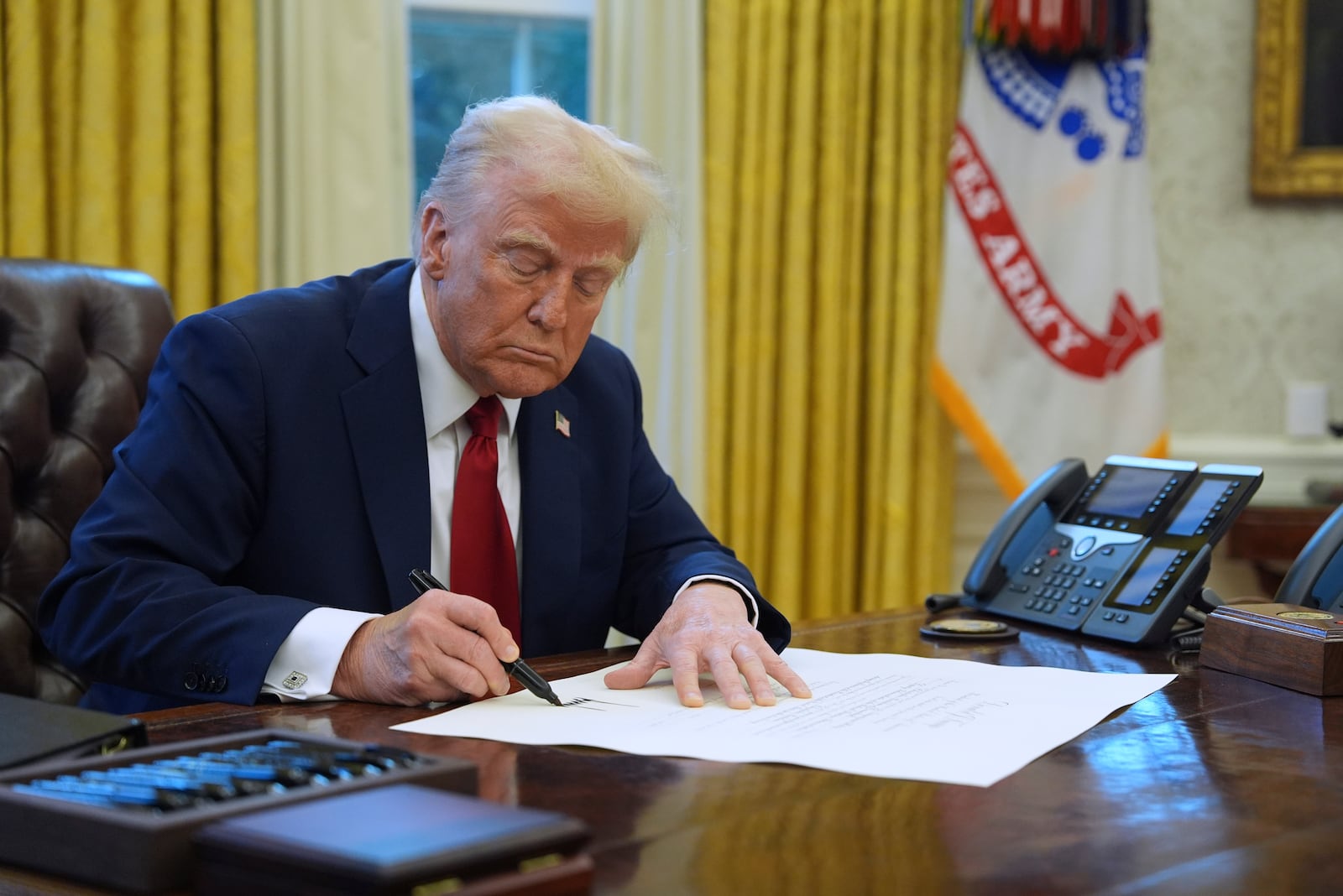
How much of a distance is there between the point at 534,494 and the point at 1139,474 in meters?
0.85

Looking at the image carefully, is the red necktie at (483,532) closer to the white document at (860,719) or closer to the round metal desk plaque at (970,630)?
the white document at (860,719)

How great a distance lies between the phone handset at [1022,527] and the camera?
6.41ft

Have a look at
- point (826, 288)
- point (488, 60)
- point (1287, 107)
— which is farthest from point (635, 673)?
point (1287, 107)

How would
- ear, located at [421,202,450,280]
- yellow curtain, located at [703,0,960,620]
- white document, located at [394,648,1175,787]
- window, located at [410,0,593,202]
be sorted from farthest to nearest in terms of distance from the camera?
1. window, located at [410,0,593,202]
2. yellow curtain, located at [703,0,960,620]
3. ear, located at [421,202,450,280]
4. white document, located at [394,648,1175,787]

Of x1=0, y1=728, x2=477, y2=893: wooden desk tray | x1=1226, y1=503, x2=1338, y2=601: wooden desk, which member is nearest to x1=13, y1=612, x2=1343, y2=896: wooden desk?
x1=0, y1=728, x2=477, y2=893: wooden desk tray

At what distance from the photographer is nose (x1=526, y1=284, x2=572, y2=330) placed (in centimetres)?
182

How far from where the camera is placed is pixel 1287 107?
12.5ft

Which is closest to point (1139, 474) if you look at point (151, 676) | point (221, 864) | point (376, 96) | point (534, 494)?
point (534, 494)

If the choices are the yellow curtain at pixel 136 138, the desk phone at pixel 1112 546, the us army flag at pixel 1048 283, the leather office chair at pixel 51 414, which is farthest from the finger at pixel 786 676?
the us army flag at pixel 1048 283

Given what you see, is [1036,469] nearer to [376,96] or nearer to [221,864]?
[376,96]

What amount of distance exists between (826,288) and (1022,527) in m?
1.82

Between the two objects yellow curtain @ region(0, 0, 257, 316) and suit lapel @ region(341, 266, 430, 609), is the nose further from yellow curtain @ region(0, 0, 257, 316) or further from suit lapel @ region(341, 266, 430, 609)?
yellow curtain @ region(0, 0, 257, 316)

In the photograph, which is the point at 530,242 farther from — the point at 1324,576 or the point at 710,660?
the point at 1324,576

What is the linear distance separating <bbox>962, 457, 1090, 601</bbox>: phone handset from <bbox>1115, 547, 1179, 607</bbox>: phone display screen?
0.22 meters
